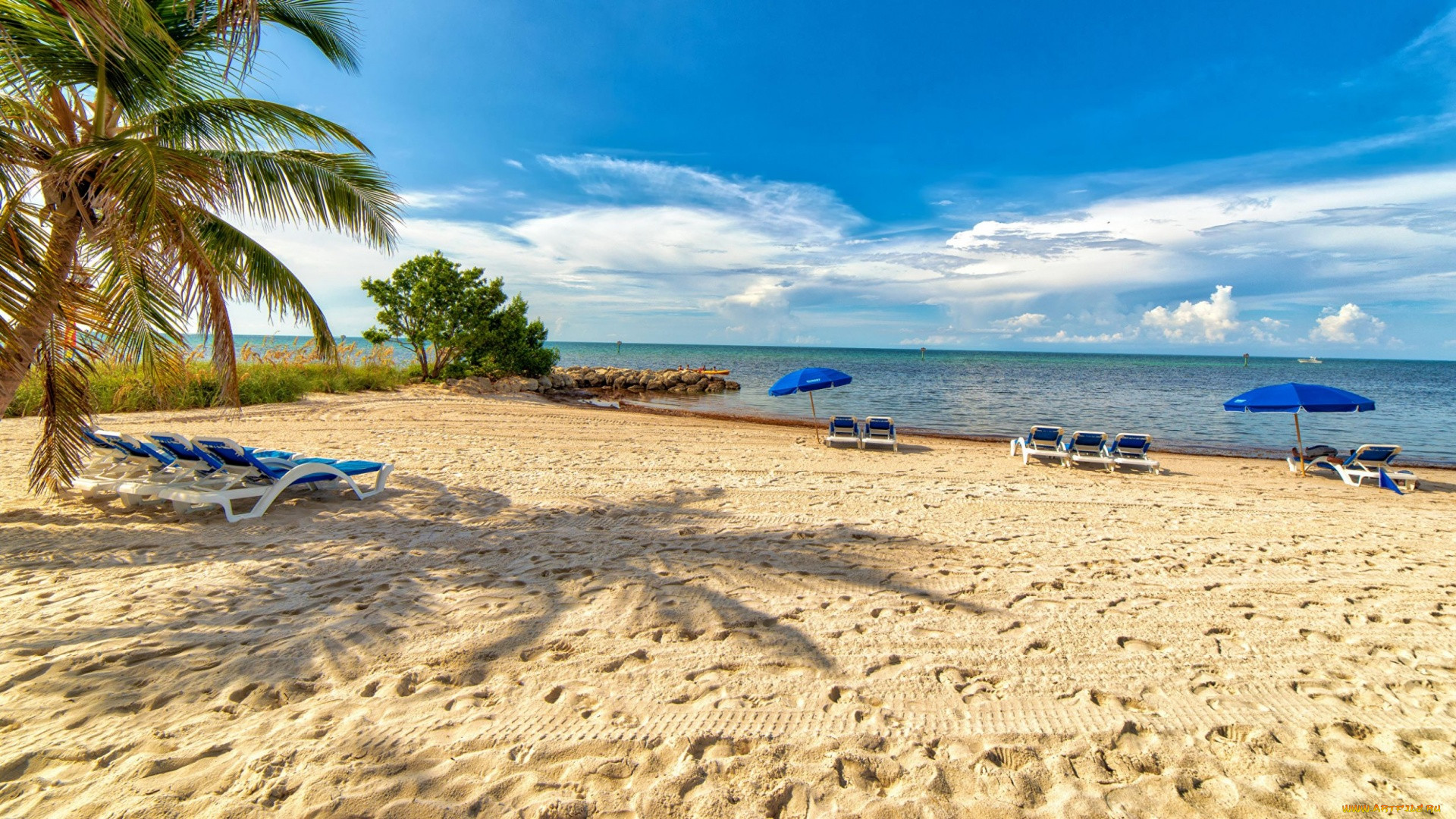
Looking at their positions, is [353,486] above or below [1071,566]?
above

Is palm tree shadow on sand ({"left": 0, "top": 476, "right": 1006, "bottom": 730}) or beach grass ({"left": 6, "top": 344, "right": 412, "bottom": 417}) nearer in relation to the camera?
palm tree shadow on sand ({"left": 0, "top": 476, "right": 1006, "bottom": 730})

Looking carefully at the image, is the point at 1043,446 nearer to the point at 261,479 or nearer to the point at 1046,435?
the point at 1046,435

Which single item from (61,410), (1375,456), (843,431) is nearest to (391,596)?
(61,410)

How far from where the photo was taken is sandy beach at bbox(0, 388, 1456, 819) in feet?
7.48

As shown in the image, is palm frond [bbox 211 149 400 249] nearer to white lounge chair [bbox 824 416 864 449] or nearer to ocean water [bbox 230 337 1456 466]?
white lounge chair [bbox 824 416 864 449]

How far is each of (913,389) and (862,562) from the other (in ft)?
92.1

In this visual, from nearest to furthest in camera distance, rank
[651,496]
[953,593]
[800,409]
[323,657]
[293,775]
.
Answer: [293,775] → [323,657] → [953,593] → [651,496] → [800,409]

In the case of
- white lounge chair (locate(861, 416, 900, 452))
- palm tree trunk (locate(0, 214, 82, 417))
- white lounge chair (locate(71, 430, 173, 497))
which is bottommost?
white lounge chair (locate(861, 416, 900, 452))

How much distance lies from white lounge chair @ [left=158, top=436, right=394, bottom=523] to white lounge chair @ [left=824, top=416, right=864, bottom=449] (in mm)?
8011

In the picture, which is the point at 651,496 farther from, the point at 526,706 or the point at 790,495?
the point at 526,706

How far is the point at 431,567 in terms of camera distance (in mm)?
4414

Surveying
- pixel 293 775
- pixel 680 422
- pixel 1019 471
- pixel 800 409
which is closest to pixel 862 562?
pixel 293 775

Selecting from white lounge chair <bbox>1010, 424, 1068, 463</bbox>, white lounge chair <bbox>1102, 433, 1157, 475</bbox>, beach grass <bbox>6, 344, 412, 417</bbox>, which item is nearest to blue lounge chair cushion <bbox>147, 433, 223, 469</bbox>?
beach grass <bbox>6, 344, 412, 417</bbox>

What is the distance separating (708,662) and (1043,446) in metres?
10.1
